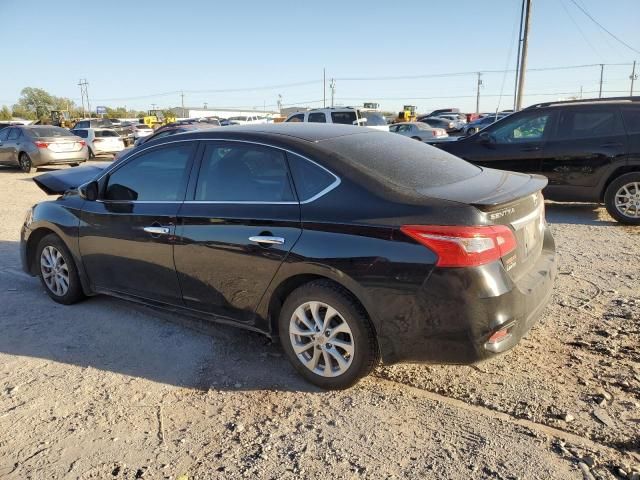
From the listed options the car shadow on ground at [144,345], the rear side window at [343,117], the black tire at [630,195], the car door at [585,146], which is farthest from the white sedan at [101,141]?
the black tire at [630,195]

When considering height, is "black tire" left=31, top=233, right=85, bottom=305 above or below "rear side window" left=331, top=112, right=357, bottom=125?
below

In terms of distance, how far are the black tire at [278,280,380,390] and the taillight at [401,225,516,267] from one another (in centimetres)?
57

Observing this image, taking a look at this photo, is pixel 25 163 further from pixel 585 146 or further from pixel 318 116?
pixel 585 146

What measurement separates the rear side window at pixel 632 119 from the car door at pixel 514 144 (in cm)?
99

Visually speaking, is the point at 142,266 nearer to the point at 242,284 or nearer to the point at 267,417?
the point at 242,284

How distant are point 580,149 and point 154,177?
6.43 m

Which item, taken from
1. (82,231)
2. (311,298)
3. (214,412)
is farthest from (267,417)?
(82,231)

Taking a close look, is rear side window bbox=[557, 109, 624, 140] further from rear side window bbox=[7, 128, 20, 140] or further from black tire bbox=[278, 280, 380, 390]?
rear side window bbox=[7, 128, 20, 140]

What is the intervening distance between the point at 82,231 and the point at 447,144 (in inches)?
262

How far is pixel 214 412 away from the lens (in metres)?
3.17

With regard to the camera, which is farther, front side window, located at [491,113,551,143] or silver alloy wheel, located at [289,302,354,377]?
front side window, located at [491,113,551,143]

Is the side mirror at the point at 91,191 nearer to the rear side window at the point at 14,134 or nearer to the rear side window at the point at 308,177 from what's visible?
the rear side window at the point at 308,177

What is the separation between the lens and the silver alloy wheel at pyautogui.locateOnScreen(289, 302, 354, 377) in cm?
322

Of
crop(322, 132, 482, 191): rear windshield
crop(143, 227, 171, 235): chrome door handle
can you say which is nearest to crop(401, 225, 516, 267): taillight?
crop(322, 132, 482, 191): rear windshield
